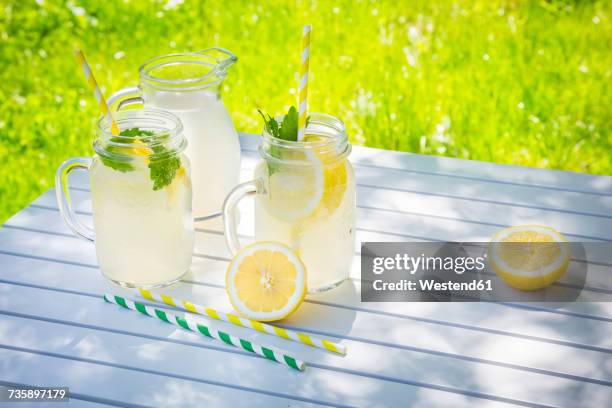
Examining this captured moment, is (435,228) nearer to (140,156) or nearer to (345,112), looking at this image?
(140,156)

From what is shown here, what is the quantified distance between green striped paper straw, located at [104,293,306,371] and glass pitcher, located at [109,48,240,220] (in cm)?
33

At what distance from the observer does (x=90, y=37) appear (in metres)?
4.10

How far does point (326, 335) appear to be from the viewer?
1.53m

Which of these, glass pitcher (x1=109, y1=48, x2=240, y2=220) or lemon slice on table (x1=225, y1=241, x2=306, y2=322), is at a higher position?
glass pitcher (x1=109, y1=48, x2=240, y2=220)

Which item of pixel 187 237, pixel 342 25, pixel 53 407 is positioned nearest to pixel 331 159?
pixel 187 237

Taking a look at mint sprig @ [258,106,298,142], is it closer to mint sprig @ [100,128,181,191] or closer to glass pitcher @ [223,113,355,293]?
glass pitcher @ [223,113,355,293]

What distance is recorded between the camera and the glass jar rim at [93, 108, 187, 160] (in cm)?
154

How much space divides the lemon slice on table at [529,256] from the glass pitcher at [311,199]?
315 millimetres

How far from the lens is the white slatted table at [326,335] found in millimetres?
1387

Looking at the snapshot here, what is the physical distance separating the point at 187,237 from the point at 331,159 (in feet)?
1.11

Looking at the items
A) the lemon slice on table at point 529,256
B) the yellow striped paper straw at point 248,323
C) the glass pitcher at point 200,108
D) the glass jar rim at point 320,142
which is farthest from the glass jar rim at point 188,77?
the lemon slice on table at point 529,256

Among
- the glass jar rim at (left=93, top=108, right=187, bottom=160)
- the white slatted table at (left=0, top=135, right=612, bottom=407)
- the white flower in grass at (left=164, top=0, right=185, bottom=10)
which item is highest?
the glass jar rim at (left=93, top=108, right=187, bottom=160)

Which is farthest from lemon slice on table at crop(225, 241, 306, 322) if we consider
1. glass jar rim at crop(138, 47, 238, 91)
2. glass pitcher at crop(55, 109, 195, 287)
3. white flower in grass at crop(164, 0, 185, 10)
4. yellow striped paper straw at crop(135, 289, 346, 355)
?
white flower in grass at crop(164, 0, 185, 10)

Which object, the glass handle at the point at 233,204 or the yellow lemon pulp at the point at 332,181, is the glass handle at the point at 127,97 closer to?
the glass handle at the point at 233,204
